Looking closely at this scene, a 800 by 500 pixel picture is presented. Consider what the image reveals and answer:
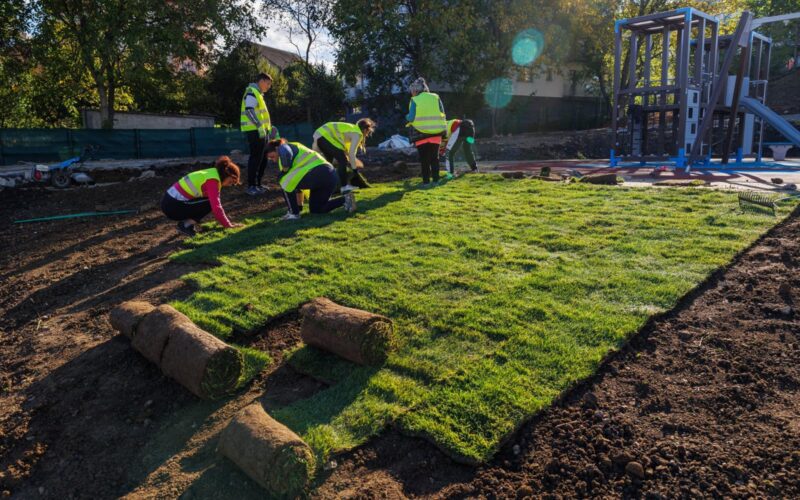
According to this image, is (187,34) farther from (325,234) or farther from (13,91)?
(325,234)

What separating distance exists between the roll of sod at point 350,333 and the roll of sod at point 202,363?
21.3 inches

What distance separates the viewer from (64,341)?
4516 millimetres

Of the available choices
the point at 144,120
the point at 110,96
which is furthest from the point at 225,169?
the point at 144,120

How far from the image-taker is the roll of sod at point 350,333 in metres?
3.61

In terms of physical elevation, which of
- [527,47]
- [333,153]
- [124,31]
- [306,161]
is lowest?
[306,161]

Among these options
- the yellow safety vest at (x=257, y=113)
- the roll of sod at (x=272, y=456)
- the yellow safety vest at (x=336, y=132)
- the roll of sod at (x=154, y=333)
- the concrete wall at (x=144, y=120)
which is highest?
the concrete wall at (x=144, y=120)

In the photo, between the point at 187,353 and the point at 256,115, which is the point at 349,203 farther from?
the point at 187,353

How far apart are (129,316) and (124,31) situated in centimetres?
1770

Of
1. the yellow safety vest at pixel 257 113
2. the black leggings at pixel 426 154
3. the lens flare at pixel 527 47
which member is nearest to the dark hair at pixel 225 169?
the yellow safety vest at pixel 257 113

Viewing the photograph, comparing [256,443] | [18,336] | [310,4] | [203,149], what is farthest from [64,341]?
[310,4]

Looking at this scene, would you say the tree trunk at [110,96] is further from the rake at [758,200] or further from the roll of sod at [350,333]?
the rake at [758,200]

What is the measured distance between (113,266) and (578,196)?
21.2 feet

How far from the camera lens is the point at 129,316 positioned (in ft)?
13.8

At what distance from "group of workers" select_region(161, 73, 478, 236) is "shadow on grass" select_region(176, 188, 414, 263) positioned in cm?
22
